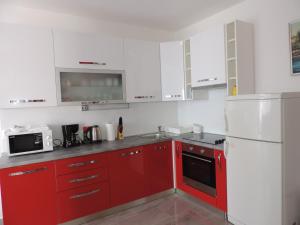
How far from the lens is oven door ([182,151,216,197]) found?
101 inches

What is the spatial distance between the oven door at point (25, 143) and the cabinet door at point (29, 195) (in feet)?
0.85

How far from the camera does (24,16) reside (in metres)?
2.56

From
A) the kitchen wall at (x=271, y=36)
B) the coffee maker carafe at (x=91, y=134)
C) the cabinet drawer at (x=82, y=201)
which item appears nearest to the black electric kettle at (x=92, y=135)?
the coffee maker carafe at (x=91, y=134)

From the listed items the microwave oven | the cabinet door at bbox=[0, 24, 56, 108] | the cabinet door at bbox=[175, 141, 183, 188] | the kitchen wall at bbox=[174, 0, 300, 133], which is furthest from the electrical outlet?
the kitchen wall at bbox=[174, 0, 300, 133]

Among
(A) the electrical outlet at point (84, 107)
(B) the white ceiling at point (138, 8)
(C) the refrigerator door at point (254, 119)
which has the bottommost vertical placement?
(C) the refrigerator door at point (254, 119)

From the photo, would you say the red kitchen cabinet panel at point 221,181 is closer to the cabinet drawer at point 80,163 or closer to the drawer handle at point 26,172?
the cabinet drawer at point 80,163

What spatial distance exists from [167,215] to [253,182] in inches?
44.3

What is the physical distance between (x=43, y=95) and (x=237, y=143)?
2.13 meters

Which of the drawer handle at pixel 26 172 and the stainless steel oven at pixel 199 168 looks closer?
the drawer handle at pixel 26 172

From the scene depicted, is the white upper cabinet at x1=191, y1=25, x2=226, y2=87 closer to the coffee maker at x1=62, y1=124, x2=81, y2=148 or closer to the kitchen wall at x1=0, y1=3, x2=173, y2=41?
the kitchen wall at x1=0, y1=3, x2=173, y2=41

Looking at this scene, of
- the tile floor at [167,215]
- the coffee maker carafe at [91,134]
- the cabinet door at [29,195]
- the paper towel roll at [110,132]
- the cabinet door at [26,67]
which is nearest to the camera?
the cabinet door at [29,195]

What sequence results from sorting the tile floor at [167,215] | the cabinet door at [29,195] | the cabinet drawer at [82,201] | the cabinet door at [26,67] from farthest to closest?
1. the tile floor at [167,215]
2. the cabinet drawer at [82,201]
3. the cabinet door at [26,67]
4. the cabinet door at [29,195]

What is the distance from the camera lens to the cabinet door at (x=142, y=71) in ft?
9.75

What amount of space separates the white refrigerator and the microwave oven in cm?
201
